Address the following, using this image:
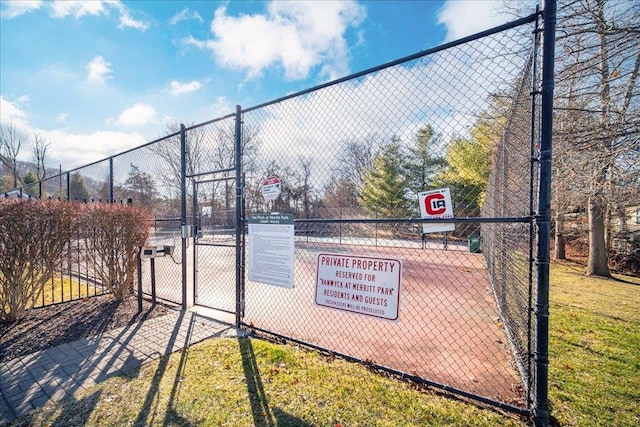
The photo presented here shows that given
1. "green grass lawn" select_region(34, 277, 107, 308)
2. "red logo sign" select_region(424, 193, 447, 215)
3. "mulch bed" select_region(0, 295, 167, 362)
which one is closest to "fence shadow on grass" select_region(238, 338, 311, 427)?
"red logo sign" select_region(424, 193, 447, 215)

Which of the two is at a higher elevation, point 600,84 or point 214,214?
point 600,84

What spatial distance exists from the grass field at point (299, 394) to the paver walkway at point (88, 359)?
0.21 meters

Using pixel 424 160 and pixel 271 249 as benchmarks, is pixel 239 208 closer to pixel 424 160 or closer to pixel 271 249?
pixel 271 249

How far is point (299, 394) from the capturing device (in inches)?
103

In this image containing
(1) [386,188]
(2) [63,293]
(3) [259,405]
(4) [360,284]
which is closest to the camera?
(3) [259,405]

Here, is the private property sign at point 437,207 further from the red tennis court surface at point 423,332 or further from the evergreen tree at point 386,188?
the evergreen tree at point 386,188

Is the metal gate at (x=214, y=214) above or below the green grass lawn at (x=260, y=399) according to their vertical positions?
above

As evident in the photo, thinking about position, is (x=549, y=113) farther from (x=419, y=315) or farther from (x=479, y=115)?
(x=419, y=315)

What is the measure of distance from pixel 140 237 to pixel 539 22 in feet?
20.5

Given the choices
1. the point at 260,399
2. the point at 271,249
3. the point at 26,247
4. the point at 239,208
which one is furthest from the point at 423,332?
the point at 26,247

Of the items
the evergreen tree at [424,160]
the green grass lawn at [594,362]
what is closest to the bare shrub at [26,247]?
the evergreen tree at [424,160]

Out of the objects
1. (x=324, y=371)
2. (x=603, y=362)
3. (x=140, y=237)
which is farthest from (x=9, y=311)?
(x=603, y=362)

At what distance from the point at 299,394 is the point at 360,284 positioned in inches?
42.4

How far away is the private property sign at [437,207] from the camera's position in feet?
8.06
